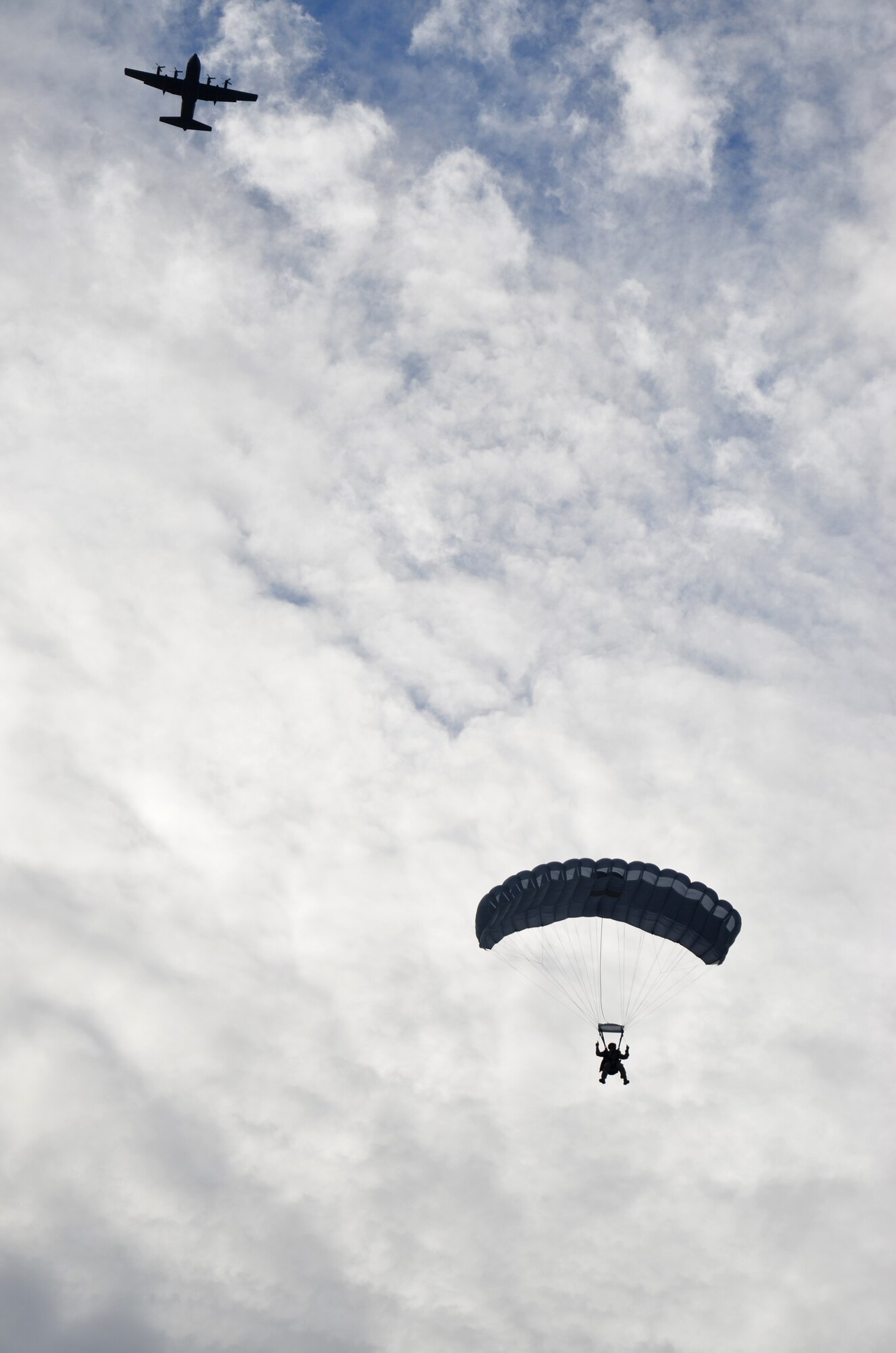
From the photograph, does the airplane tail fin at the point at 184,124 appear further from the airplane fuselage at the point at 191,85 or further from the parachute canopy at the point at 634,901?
the parachute canopy at the point at 634,901

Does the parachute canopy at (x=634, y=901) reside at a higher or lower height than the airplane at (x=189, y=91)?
lower

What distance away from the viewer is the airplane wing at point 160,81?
4928 centimetres

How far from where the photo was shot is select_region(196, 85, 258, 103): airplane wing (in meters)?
50.7

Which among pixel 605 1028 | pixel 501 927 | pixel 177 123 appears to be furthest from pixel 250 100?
pixel 605 1028

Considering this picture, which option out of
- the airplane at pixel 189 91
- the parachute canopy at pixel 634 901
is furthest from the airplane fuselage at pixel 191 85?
the parachute canopy at pixel 634 901

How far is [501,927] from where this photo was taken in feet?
99.0

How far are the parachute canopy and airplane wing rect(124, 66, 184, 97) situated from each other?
46.3 metres

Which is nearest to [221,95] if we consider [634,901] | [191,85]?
[191,85]

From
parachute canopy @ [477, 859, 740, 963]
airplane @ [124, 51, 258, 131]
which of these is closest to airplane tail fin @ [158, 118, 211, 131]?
airplane @ [124, 51, 258, 131]

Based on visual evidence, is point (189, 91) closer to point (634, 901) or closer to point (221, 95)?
point (221, 95)

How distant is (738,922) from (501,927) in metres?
7.34

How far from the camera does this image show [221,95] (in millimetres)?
51188

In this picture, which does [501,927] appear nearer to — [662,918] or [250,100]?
[662,918]

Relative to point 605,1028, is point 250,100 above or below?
above
